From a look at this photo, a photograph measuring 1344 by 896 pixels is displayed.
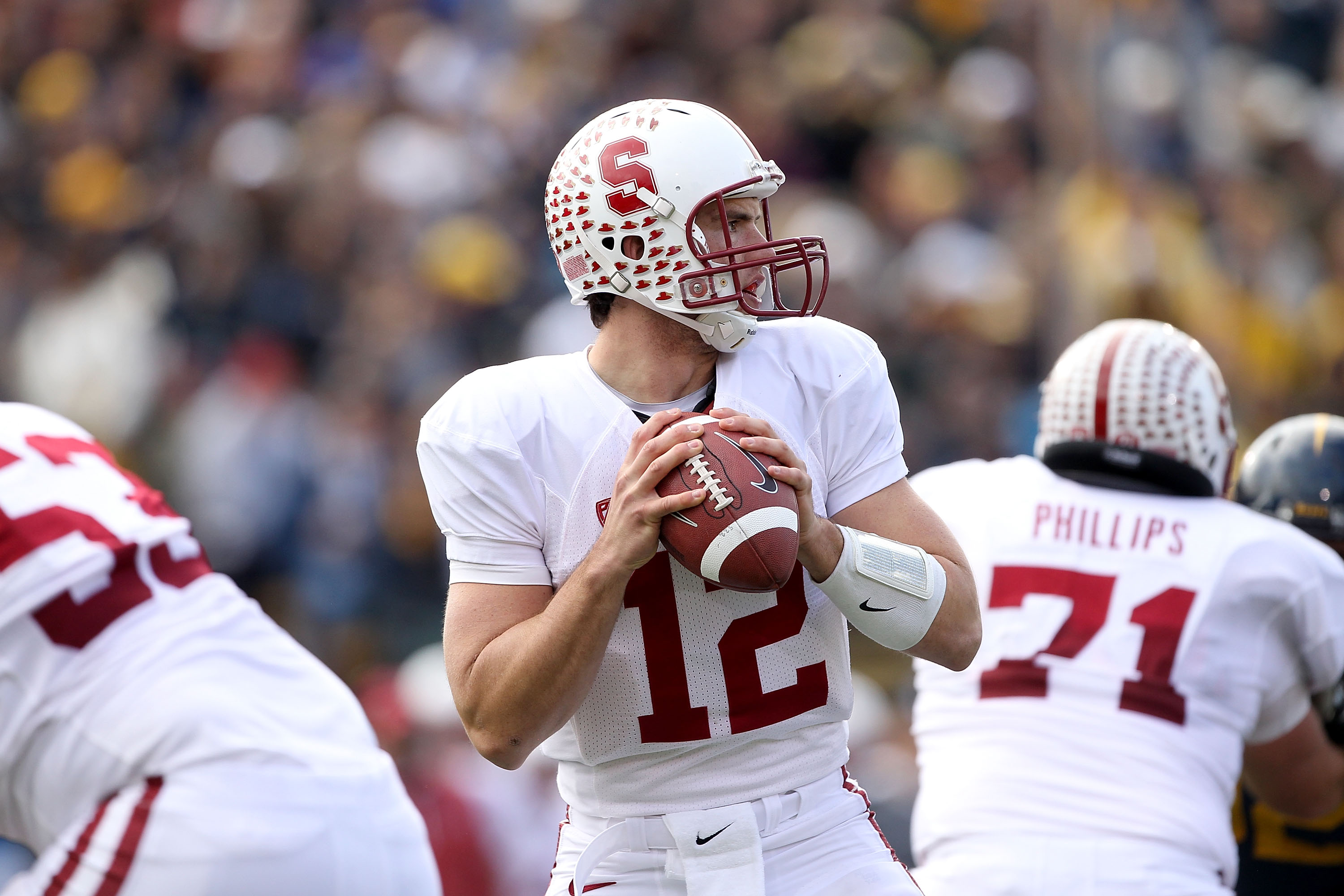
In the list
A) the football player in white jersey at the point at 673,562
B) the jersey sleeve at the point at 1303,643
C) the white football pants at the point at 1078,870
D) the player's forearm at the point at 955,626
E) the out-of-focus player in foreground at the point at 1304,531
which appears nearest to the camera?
the football player in white jersey at the point at 673,562

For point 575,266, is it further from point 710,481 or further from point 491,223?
point 491,223

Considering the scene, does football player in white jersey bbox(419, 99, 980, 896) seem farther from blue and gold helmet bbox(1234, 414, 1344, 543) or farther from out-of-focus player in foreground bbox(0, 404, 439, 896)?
blue and gold helmet bbox(1234, 414, 1344, 543)

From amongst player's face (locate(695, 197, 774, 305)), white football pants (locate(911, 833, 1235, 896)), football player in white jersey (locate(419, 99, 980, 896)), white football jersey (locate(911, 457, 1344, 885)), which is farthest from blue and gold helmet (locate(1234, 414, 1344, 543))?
player's face (locate(695, 197, 774, 305))

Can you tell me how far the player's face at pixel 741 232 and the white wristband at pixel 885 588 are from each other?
515mm

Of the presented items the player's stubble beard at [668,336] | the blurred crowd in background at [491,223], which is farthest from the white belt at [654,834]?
the blurred crowd in background at [491,223]

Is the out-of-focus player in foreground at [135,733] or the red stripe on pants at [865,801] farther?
the red stripe on pants at [865,801]

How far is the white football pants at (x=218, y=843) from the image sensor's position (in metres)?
2.40

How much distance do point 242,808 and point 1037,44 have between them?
28.4 feet

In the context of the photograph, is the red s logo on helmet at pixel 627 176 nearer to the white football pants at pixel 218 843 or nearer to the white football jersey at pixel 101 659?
the white football jersey at pixel 101 659

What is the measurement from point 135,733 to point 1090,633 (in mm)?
2108

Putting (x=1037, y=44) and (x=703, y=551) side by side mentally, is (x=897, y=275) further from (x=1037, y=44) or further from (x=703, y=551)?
(x=703, y=551)

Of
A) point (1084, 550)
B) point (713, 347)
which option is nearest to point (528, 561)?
point (713, 347)

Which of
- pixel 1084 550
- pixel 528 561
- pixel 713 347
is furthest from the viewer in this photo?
pixel 1084 550

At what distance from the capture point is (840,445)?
9.46ft
